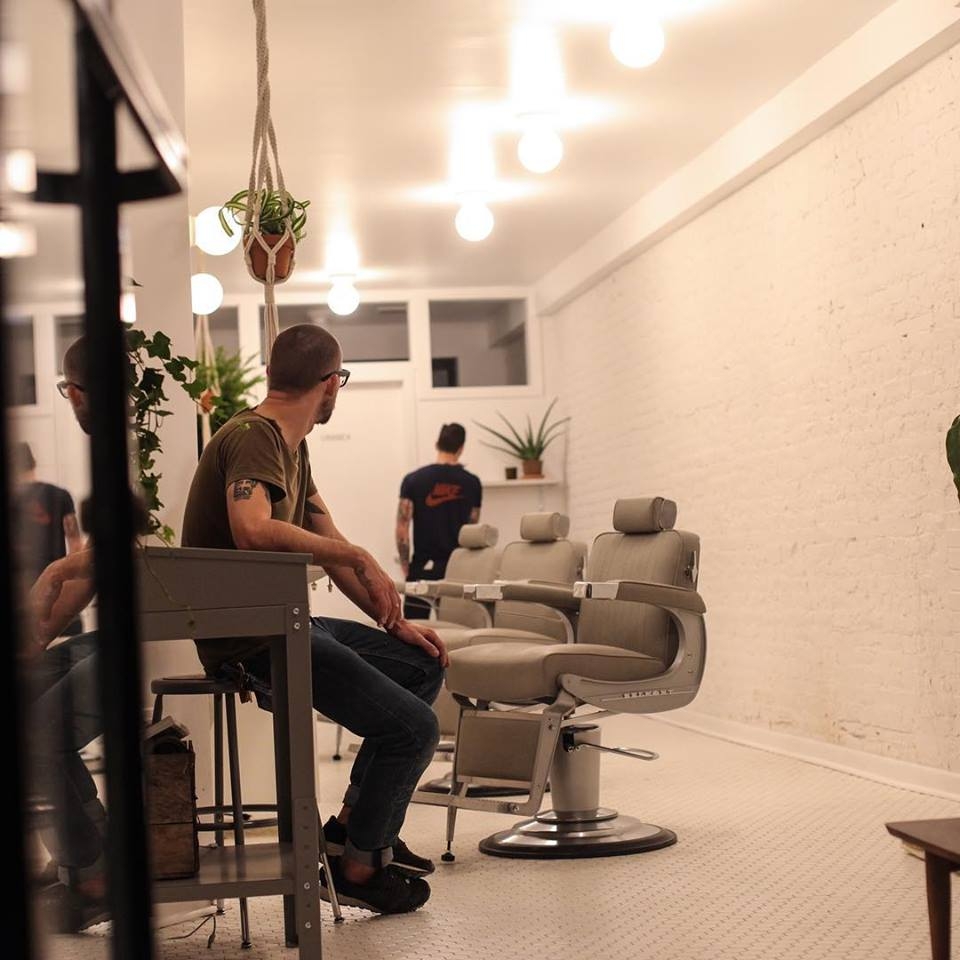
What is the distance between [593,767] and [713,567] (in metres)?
3.07

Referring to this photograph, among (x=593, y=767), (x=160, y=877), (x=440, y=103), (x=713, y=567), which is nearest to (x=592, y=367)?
(x=713, y=567)

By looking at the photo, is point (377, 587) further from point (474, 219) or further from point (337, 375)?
point (474, 219)

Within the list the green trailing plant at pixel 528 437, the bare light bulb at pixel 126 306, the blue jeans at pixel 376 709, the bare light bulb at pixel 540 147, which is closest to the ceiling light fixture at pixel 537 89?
the bare light bulb at pixel 540 147

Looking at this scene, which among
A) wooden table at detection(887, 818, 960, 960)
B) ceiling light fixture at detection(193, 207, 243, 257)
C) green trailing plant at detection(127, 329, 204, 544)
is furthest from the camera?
ceiling light fixture at detection(193, 207, 243, 257)

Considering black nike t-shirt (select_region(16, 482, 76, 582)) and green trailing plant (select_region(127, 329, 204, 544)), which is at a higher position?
green trailing plant (select_region(127, 329, 204, 544))

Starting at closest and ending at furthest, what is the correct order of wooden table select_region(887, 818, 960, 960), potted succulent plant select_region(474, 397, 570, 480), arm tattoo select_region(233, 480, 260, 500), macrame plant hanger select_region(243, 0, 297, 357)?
wooden table select_region(887, 818, 960, 960) < arm tattoo select_region(233, 480, 260, 500) < macrame plant hanger select_region(243, 0, 297, 357) < potted succulent plant select_region(474, 397, 570, 480)

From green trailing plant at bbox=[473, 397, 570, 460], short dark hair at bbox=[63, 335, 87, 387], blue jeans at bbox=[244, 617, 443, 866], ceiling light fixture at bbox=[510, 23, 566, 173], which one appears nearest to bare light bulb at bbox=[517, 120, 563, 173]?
ceiling light fixture at bbox=[510, 23, 566, 173]

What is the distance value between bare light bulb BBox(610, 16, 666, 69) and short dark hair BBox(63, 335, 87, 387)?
426 centimetres

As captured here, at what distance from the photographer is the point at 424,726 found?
285 cm

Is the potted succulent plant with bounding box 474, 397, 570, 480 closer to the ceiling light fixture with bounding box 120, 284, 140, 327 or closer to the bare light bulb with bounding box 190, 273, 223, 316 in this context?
the bare light bulb with bounding box 190, 273, 223, 316

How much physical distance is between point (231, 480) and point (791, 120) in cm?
371

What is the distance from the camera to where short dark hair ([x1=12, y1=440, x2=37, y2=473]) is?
1.58ft

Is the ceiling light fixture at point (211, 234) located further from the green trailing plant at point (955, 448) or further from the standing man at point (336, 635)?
the green trailing plant at point (955, 448)

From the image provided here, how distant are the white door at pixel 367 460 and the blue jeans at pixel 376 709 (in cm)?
665
